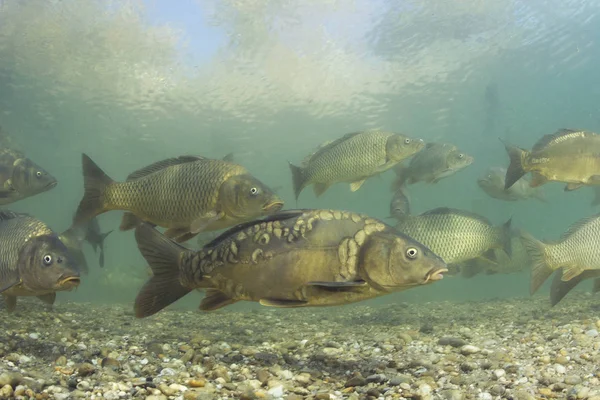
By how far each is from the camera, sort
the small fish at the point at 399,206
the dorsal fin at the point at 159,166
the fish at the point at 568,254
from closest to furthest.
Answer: the dorsal fin at the point at 159,166 < the fish at the point at 568,254 < the small fish at the point at 399,206

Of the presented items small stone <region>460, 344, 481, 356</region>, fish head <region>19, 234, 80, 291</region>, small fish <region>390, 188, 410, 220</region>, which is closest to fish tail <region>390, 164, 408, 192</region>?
small fish <region>390, 188, 410, 220</region>

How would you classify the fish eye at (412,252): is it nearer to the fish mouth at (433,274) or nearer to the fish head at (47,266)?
the fish mouth at (433,274)

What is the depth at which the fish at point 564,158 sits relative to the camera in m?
6.21

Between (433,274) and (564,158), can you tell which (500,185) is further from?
(433,274)

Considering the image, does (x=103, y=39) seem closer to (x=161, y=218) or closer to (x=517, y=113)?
(x=161, y=218)

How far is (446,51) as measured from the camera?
29.1 metres

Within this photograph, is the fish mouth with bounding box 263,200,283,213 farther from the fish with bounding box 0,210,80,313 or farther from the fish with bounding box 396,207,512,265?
the fish with bounding box 396,207,512,265

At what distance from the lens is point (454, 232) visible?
6328mm

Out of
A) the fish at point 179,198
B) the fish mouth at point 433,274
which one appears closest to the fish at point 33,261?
the fish at point 179,198

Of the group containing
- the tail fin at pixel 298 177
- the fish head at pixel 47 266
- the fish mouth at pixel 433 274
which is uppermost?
the tail fin at pixel 298 177

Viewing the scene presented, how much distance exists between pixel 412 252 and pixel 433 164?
6090 mm

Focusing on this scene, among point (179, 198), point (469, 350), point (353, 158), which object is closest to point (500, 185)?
point (353, 158)

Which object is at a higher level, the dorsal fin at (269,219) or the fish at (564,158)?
the fish at (564,158)

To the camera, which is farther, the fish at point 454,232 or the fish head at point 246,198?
the fish at point 454,232
